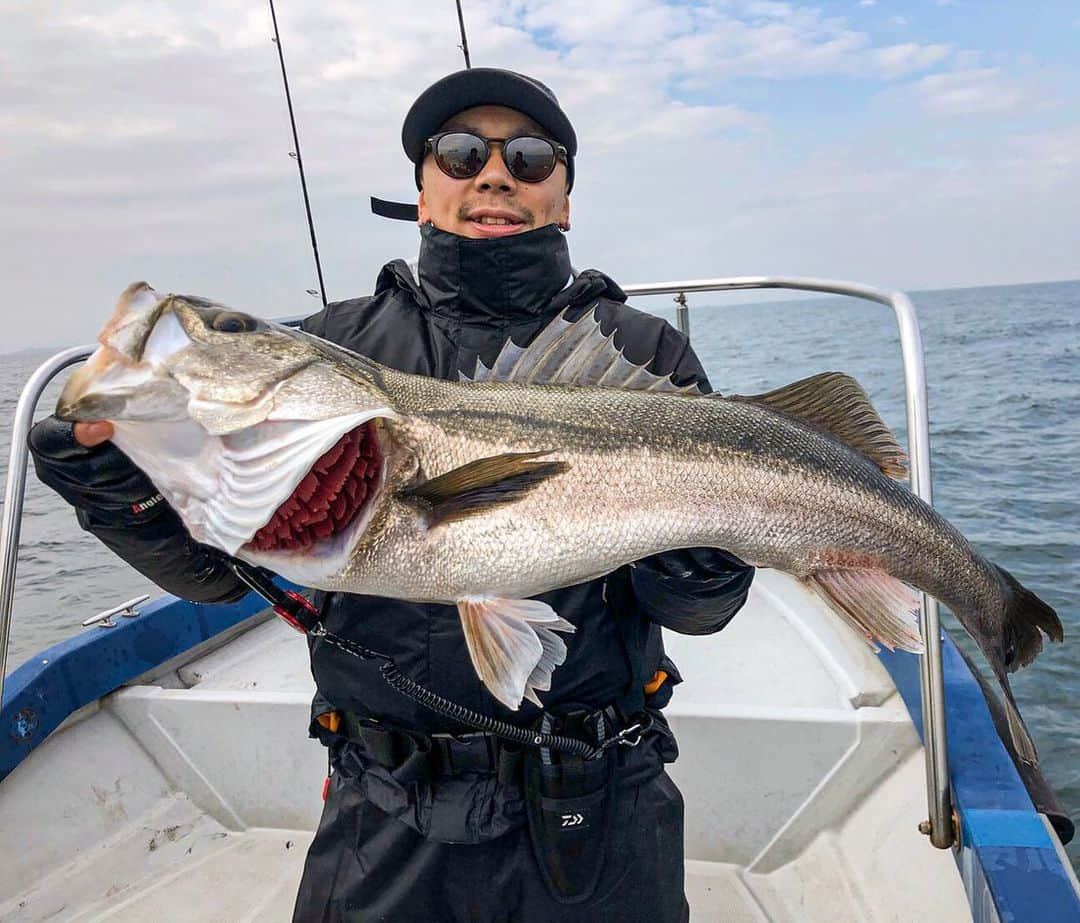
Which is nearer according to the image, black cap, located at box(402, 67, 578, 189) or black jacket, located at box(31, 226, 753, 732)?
black jacket, located at box(31, 226, 753, 732)

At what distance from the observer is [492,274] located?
2561mm

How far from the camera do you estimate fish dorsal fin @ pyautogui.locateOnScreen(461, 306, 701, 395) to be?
2.20 metres

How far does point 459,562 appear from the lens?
193 cm

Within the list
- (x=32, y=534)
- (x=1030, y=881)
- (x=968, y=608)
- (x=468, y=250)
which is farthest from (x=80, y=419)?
(x=32, y=534)

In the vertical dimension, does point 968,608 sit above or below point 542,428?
below

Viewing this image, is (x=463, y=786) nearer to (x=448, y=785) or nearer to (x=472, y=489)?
(x=448, y=785)

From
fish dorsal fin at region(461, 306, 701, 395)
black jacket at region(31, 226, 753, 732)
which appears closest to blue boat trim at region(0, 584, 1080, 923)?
black jacket at region(31, 226, 753, 732)

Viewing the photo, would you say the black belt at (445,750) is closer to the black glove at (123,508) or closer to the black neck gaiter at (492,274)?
the black glove at (123,508)

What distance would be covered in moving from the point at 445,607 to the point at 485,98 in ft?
5.68

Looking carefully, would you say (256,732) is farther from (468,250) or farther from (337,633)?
(468,250)

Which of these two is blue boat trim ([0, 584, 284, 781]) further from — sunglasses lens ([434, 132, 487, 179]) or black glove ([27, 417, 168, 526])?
sunglasses lens ([434, 132, 487, 179])

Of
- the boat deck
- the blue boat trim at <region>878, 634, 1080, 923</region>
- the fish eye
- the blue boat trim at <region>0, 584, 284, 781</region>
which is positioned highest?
the fish eye

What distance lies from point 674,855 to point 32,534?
15237 mm

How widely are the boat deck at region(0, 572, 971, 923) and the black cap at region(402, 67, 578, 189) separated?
2512 mm
